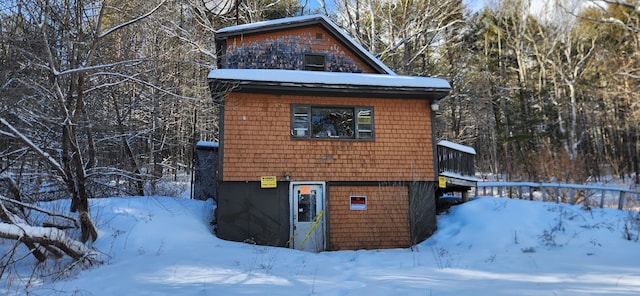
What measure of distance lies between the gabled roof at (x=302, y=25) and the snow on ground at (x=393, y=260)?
5484 millimetres

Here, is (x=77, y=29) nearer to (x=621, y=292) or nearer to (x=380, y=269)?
(x=380, y=269)

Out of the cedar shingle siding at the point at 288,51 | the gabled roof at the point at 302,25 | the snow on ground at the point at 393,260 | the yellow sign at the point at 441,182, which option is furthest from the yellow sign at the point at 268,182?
the gabled roof at the point at 302,25

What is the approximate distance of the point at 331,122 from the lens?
10.8 m

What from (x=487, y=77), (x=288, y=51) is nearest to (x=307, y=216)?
(x=288, y=51)

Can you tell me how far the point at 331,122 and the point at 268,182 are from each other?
8.02 feet

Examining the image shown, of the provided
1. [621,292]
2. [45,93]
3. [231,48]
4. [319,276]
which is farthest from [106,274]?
[231,48]

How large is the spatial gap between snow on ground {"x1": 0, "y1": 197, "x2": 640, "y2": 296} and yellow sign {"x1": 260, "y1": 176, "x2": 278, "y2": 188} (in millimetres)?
1734

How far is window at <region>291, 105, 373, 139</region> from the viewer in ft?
34.5

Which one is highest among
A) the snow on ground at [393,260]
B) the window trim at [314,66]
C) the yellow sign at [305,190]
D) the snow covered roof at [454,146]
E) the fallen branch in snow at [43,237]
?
the window trim at [314,66]

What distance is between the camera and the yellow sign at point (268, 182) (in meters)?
10.0

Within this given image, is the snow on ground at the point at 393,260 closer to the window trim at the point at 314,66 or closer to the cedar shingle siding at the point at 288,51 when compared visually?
the cedar shingle siding at the point at 288,51

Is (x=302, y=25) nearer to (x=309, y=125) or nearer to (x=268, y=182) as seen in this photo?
(x=309, y=125)

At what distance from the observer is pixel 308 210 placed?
34.2 ft

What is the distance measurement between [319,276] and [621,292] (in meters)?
3.63
